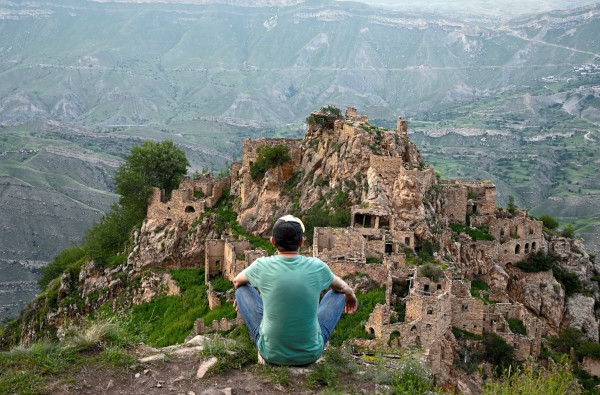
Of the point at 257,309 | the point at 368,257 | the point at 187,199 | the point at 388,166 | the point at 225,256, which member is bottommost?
the point at 225,256

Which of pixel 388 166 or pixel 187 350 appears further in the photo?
pixel 388 166

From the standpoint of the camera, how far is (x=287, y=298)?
11.0 meters

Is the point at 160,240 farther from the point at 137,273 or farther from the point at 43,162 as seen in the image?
the point at 43,162

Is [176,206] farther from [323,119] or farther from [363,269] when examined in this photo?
[363,269]

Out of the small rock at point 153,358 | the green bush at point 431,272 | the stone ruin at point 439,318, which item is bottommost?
the stone ruin at point 439,318

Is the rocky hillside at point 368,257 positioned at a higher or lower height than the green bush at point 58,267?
higher

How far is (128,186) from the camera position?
168ft

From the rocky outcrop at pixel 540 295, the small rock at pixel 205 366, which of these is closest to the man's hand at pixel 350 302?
the small rock at pixel 205 366

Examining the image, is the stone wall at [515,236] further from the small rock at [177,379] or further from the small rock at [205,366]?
the small rock at [177,379]

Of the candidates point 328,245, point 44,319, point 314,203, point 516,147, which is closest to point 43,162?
point 44,319

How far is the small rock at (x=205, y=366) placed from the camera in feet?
39.7

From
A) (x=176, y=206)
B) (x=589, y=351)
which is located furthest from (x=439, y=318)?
(x=176, y=206)

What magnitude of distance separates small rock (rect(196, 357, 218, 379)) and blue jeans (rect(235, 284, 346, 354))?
1155 mm

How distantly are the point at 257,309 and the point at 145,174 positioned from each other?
44.0m
